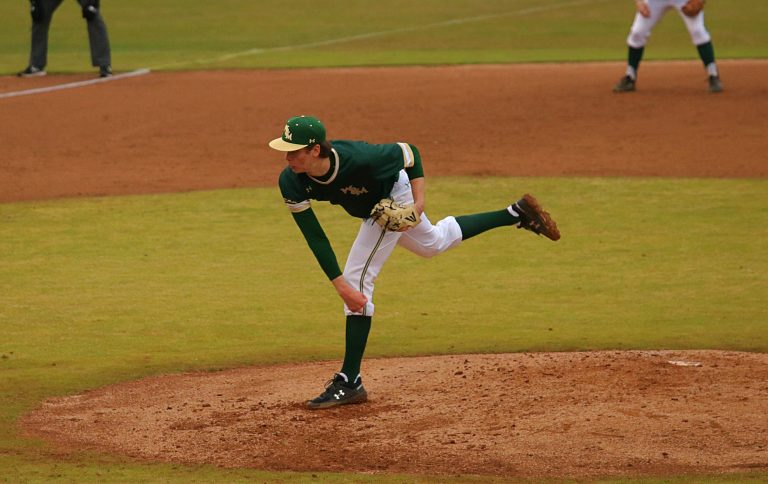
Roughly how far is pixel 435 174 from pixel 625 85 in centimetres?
477

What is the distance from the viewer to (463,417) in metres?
7.09

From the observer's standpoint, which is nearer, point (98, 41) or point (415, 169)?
point (415, 169)

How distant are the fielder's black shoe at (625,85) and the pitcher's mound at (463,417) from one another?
10.3 m

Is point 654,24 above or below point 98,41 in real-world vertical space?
above

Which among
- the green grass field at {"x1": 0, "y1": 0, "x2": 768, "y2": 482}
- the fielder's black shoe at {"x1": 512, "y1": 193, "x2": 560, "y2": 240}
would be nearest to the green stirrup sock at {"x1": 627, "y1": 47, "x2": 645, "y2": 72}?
the green grass field at {"x1": 0, "y1": 0, "x2": 768, "y2": 482}

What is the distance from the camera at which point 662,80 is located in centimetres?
1955

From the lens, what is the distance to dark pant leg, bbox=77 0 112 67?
19391 mm

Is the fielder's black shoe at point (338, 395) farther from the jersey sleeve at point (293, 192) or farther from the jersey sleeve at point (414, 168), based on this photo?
the jersey sleeve at point (414, 168)

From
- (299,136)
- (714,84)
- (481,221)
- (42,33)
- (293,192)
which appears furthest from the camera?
(42,33)

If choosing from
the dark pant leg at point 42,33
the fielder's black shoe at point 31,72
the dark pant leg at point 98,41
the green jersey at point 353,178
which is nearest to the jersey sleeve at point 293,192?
the green jersey at point 353,178

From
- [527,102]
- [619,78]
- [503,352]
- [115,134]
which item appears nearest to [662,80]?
[619,78]

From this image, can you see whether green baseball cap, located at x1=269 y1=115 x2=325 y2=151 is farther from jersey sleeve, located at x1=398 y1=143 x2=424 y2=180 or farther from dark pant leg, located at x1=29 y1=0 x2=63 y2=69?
dark pant leg, located at x1=29 y1=0 x2=63 y2=69

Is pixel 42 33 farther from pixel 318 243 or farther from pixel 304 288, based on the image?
pixel 318 243

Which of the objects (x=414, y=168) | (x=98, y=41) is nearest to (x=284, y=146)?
(x=414, y=168)
